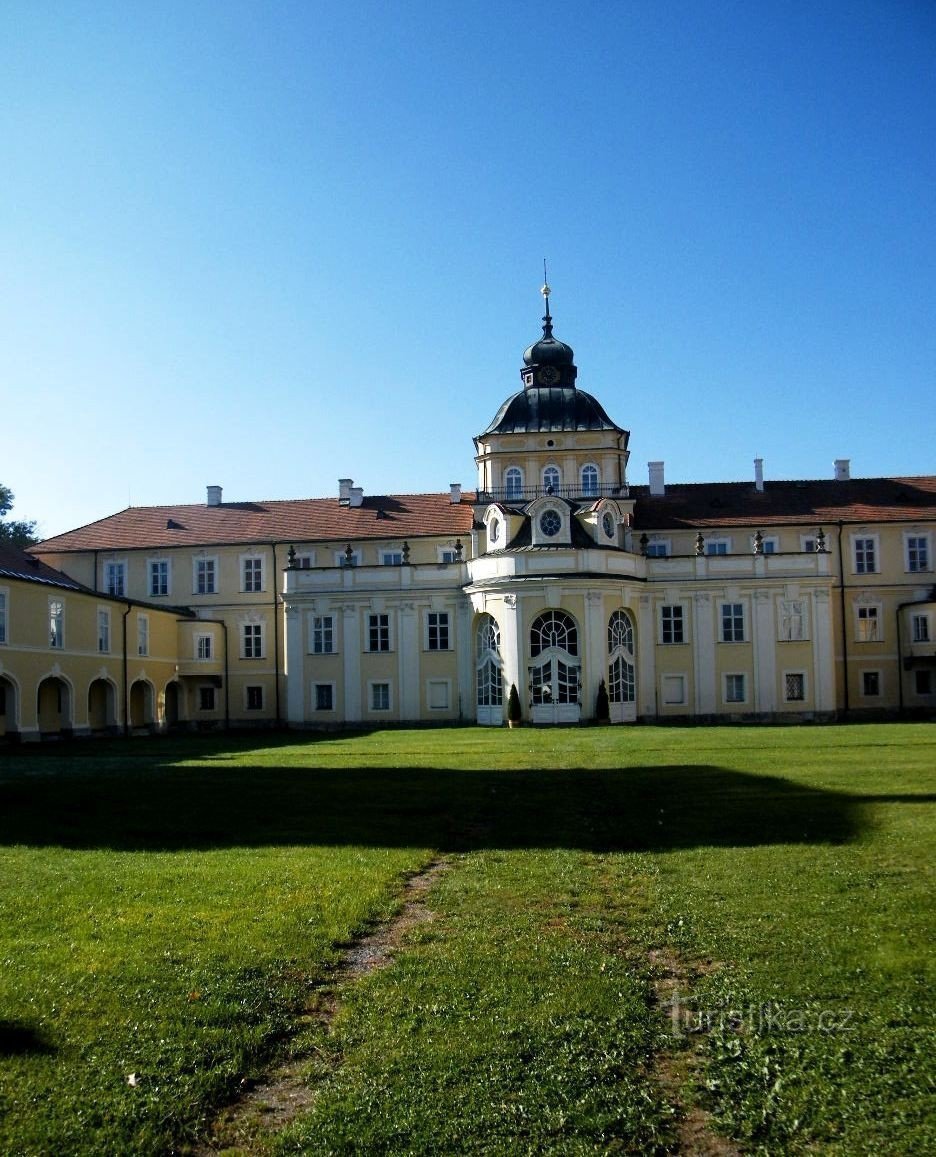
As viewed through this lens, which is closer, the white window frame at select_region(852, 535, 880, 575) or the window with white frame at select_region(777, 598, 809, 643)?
the window with white frame at select_region(777, 598, 809, 643)

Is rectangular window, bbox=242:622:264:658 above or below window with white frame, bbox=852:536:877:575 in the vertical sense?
below

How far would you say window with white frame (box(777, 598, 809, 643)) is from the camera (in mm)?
46375

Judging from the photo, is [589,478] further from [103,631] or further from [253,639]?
[103,631]

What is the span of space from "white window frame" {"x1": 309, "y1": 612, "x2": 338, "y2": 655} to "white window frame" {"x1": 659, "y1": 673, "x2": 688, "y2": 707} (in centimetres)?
1408

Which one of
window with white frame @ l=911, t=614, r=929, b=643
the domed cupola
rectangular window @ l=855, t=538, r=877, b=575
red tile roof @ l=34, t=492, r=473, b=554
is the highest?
the domed cupola

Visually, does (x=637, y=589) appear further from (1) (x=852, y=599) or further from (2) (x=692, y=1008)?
(2) (x=692, y=1008)

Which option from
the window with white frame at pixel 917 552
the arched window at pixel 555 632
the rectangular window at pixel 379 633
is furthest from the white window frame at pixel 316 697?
the window with white frame at pixel 917 552

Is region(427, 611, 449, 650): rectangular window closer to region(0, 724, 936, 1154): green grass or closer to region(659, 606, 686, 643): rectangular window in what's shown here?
region(659, 606, 686, 643): rectangular window

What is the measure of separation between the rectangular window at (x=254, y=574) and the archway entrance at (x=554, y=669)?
14485 millimetres

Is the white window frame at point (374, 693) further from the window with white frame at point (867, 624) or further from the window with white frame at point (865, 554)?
the window with white frame at point (865, 554)

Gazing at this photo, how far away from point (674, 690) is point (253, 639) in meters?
19.2

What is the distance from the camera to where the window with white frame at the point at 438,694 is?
154 feet

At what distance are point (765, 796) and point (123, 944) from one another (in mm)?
11188

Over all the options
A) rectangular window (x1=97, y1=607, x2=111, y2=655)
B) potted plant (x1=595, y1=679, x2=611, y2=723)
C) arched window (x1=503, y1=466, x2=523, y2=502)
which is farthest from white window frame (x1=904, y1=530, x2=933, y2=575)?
rectangular window (x1=97, y1=607, x2=111, y2=655)
